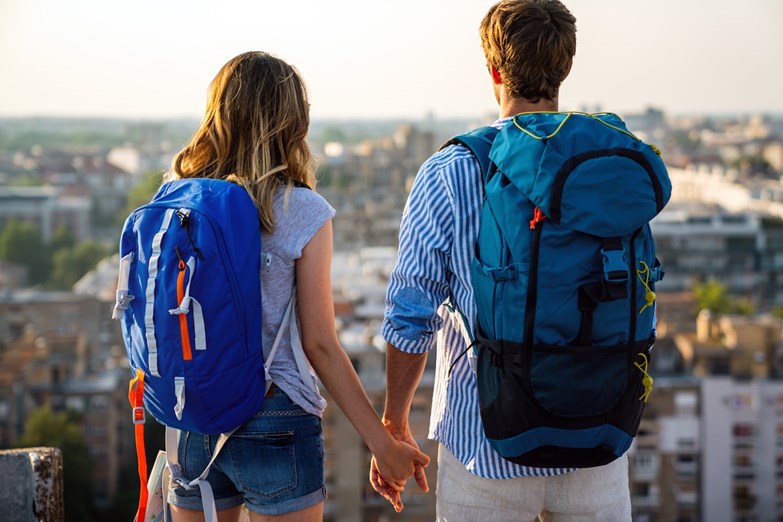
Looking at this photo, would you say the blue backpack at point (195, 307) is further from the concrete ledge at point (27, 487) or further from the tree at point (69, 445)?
the tree at point (69, 445)

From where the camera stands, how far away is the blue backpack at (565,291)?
1.10 metres

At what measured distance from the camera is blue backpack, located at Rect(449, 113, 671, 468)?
1.10 metres

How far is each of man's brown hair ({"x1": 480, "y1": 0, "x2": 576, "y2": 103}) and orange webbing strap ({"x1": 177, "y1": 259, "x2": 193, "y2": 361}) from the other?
36 centimetres

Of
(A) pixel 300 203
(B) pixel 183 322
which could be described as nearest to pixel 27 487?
(B) pixel 183 322

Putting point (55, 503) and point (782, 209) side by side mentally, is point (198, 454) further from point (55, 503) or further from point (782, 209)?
point (782, 209)

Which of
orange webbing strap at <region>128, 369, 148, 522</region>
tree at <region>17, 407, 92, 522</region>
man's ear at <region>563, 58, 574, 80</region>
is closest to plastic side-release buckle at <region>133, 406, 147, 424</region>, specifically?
orange webbing strap at <region>128, 369, 148, 522</region>

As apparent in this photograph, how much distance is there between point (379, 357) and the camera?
1167 centimetres

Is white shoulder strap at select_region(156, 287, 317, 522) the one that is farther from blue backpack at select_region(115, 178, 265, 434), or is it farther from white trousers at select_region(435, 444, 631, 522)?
white trousers at select_region(435, 444, 631, 522)

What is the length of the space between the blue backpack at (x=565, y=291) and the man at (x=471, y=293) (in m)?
0.04

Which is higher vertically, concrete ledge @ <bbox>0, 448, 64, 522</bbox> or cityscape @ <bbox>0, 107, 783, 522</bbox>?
concrete ledge @ <bbox>0, 448, 64, 522</bbox>

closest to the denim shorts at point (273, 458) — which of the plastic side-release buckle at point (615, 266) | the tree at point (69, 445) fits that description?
the plastic side-release buckle at point (615, 266)

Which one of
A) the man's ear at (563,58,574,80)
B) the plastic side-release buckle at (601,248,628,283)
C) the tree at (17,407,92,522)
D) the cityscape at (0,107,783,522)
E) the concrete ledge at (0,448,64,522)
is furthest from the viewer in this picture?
the cityscape at (0,107,783,522)

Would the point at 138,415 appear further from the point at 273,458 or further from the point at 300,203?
the point at 300,203

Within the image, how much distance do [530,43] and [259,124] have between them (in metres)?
0.28
